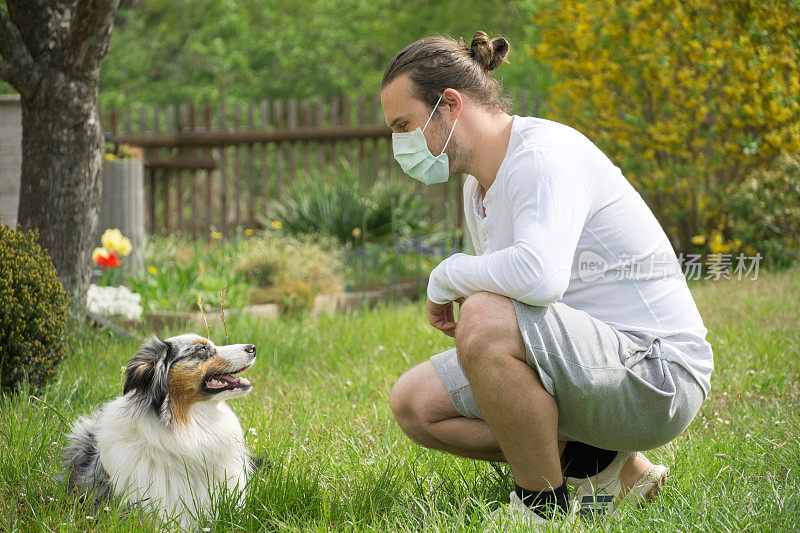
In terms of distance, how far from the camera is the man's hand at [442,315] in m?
2.74

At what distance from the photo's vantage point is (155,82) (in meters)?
18.6

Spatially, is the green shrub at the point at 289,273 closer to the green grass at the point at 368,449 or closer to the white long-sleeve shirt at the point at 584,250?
the green grass at the point at 368,449

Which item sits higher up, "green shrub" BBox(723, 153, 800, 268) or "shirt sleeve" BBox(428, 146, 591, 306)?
"shirt sleeve" BBox(428, 146, 591, 306)

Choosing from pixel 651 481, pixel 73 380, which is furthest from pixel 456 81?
pixel 73 380

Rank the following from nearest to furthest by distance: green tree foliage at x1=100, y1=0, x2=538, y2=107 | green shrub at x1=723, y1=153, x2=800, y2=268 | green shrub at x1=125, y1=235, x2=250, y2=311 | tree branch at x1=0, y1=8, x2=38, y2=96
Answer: tree branch at x1=0, y1=8, x2=38, y2=96 < green shrub at x1=125, y1=235, x2=250, y2=311 < green shrub at x1=723, y1=153, x2=800, y2=268 < green tree foliage at x1=100, y1=0, x2=538, y2=107

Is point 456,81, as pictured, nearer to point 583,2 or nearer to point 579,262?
point 579,262

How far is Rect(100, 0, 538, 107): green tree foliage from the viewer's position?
17734 mm

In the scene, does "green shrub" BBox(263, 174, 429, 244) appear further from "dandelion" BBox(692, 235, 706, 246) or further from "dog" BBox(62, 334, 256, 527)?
"dog" BBox(62, 334, 256, 527)

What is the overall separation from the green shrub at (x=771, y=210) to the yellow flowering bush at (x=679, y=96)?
169 millimetres

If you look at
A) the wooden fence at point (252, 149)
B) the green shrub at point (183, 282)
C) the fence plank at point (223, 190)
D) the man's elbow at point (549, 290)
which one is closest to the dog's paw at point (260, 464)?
the man's elbow at point (549, 290)

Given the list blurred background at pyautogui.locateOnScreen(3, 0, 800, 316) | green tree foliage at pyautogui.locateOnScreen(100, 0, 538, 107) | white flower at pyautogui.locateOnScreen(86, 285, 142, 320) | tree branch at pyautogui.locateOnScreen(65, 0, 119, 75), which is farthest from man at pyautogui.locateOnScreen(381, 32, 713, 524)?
green tree foliage at pyautogui.locateOnScreen(100, 0, 538, 107)

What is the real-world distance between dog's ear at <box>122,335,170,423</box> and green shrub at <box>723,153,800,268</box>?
19.1 ft

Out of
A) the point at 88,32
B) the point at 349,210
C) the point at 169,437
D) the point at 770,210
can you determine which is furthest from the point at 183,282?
the point at 770,210

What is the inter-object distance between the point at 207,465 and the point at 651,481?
153cm
